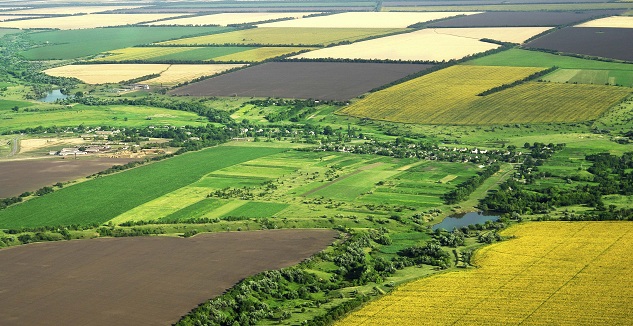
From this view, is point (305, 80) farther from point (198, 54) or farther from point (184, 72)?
point (198, 54)

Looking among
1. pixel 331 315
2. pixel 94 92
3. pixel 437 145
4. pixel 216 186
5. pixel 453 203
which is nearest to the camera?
pixel 331 315

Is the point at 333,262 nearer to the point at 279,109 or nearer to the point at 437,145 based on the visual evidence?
the point at 437,145

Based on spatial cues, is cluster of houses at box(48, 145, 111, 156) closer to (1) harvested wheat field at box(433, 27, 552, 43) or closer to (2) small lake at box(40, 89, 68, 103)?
(2) small lake at box(40, 89, 68, 103)

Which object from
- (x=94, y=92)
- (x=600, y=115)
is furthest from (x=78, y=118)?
(x=600, y=115)

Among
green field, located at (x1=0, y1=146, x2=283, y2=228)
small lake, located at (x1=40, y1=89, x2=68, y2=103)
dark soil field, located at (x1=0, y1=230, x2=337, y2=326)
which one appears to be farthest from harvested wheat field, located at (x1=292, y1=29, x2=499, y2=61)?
dark soil field, located at (x1=0, y1=230, x2=337, y2=326)

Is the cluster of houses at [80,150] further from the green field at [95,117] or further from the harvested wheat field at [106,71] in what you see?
the harvested wheat field at [106,71]

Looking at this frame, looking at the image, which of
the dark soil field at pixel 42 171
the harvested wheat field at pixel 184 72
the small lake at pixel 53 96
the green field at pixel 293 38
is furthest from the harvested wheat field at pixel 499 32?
the dark soil field at pixel 42 171
